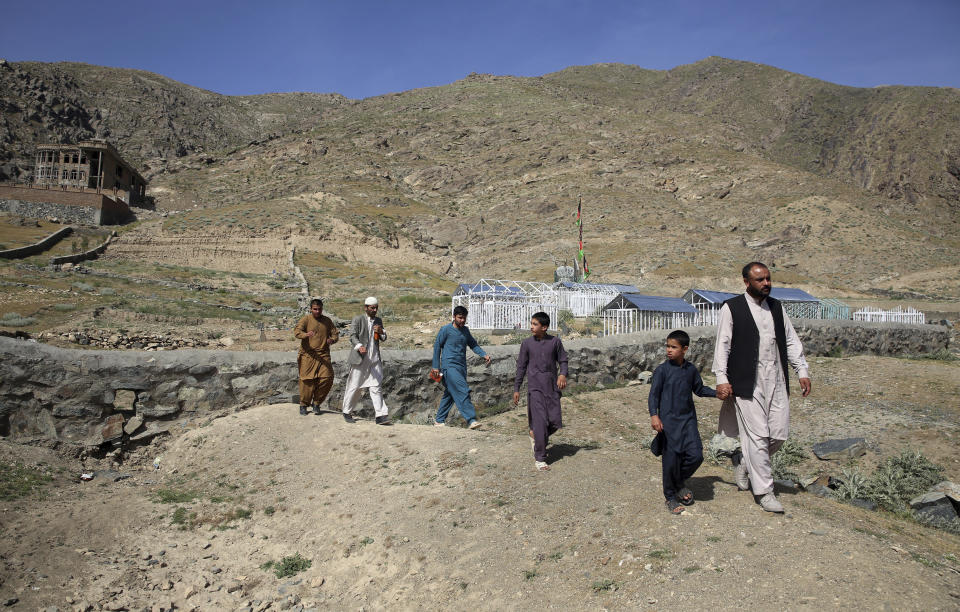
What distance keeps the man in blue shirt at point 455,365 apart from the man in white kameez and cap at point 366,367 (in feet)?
2.26

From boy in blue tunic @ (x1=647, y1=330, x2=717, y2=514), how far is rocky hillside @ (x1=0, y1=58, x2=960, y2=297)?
37.8 metres

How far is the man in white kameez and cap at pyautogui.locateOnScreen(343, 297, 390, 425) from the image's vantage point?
6.66 meters

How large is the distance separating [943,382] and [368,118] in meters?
98.4

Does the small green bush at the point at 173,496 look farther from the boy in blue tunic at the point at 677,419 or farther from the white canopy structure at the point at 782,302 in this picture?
the white canopy structure at the point at 782,302

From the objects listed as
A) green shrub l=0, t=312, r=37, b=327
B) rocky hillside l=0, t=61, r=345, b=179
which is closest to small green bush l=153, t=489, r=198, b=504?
green shrub l=0, t=312, r=37, b=327

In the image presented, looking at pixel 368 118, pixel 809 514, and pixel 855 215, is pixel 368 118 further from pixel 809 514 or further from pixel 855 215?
pixel 809 514

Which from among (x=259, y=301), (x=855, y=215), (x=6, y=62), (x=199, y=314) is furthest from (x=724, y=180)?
(x=6, y=62)

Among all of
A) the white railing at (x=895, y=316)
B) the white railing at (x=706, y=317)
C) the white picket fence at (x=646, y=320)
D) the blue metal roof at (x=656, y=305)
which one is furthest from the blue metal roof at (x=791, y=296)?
the blue metal roof at (x=656, y=305)

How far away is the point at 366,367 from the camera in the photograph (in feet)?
22.4

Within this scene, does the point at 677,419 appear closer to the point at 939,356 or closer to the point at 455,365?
the point at 455,365

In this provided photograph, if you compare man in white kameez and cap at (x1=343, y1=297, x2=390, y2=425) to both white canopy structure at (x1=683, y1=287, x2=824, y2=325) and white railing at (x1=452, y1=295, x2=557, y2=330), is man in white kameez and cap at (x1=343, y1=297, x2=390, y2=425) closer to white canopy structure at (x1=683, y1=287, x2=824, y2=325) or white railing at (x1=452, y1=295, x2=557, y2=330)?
white railing at (x1=452, y1=295, x2=557, y2=330)

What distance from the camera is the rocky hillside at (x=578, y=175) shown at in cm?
4869

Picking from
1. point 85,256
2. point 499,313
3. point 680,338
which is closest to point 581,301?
point 499,313

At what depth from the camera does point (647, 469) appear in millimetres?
4941
